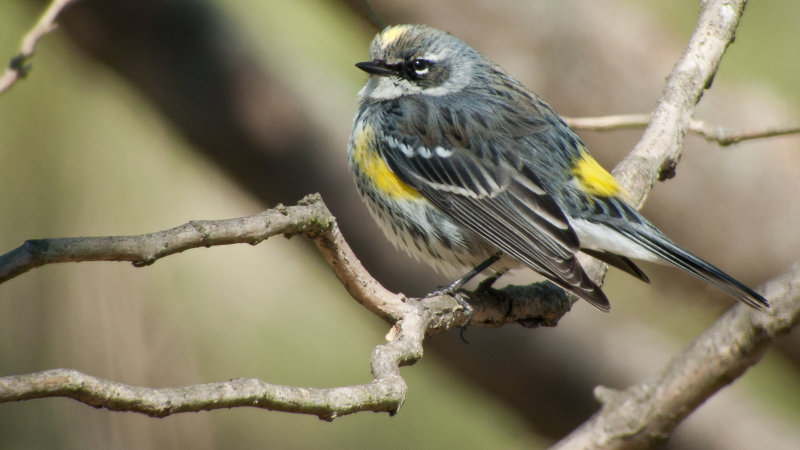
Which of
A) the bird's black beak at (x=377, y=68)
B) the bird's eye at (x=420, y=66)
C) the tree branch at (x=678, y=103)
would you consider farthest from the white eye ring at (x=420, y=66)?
the tree branch at (x=678, y=103)

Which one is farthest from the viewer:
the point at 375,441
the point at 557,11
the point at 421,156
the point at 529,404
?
the point at 557,11

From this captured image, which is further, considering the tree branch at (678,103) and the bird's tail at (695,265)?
the tree branch at (678,103)

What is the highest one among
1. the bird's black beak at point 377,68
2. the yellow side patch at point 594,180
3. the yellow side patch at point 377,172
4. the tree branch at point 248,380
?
the bird's black beak at point 377,68

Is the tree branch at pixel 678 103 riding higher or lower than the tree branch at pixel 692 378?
higher

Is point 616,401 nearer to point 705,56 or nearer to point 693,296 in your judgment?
point 705,56

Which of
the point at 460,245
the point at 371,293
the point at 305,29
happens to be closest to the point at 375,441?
the point at 460,245

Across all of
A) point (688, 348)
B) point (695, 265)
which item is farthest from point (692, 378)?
point (695, 265)

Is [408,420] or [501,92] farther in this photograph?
[408,420]

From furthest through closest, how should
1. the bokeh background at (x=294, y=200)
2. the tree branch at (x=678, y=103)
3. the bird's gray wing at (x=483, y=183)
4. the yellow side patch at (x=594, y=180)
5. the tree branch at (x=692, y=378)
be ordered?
1. the bokeh background at (x=294, y=200)
2. the tree branch at (x=678, y=103)
3. the yellow side patch at (x=594, y=180)
4. the bird's gray wing at (x=483, y=183)
5. the tree branch at (x=692, y=378)

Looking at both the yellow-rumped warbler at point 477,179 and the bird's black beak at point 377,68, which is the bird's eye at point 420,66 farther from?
the bird's black beak at point 377,68
